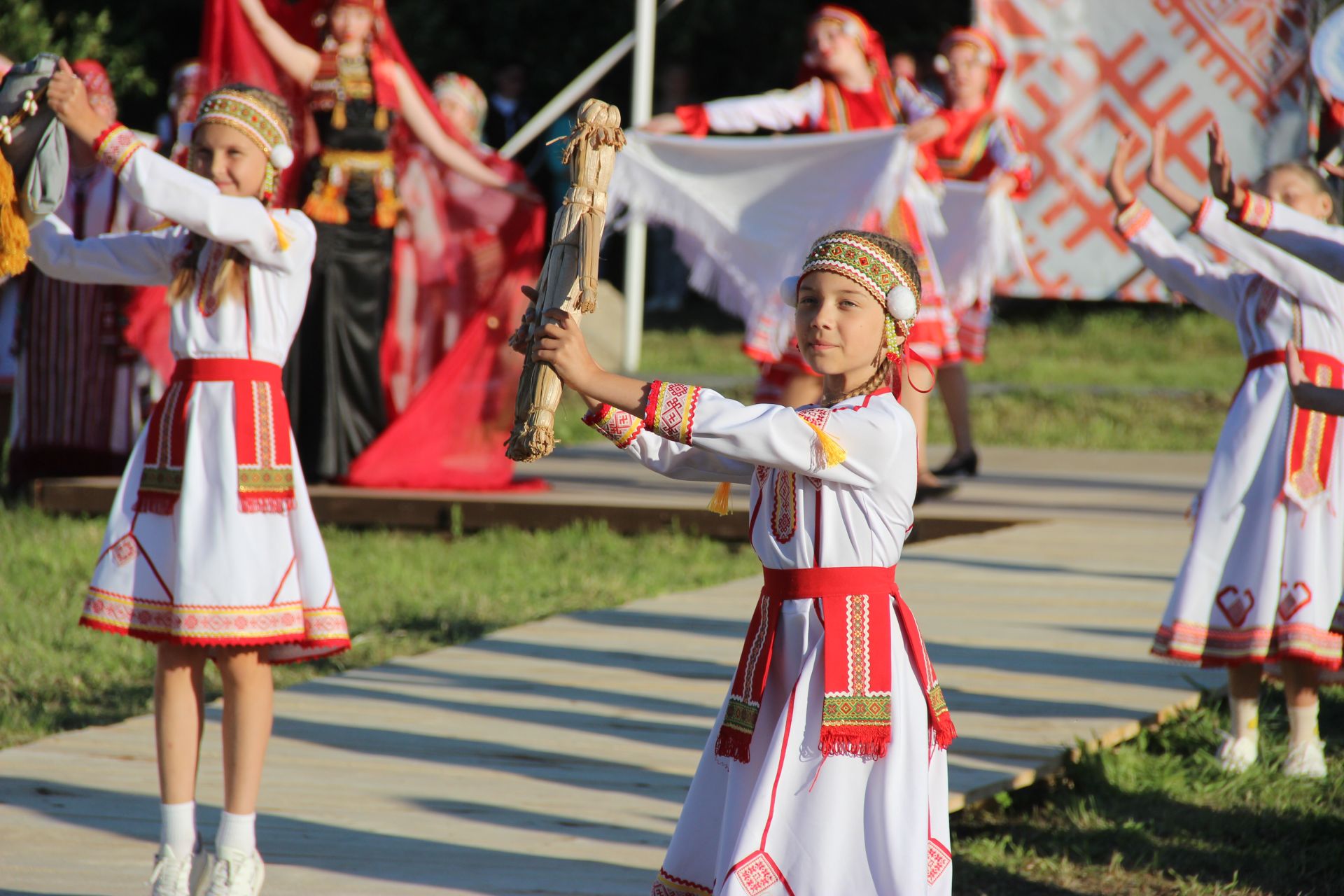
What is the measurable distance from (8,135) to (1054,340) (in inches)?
474

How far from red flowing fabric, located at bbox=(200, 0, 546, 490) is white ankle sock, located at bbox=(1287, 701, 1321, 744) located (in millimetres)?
4060

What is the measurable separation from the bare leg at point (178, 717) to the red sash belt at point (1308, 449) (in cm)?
246

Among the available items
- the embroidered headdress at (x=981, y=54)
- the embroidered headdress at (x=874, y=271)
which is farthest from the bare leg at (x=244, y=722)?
the embroidered headdress at (x=981, y=54)

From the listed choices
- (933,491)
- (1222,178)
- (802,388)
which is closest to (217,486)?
(1222,178)

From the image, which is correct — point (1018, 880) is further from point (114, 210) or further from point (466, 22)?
point (466, 22)

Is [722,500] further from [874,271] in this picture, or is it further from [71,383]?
[71,383]

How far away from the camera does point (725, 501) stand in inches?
109

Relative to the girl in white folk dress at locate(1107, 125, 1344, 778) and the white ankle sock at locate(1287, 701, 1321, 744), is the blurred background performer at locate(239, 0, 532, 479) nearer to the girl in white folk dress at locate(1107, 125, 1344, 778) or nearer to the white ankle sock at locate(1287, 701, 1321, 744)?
the girl in white folk dress at locate(1107, 125, 1344, 778)

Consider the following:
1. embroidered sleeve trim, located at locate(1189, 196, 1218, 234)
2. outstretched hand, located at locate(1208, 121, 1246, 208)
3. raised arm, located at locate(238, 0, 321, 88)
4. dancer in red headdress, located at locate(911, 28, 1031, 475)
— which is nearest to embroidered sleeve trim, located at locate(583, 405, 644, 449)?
outstretched hand, located at locate(1208, 121, 1246, 208)

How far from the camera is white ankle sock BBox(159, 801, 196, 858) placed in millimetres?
3086

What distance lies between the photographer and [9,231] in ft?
9.89

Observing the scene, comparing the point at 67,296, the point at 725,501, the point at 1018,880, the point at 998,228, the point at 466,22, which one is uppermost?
the point at 466,22

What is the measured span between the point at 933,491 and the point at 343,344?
2.71 metres

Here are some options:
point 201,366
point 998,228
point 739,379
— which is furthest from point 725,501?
point 739,379
